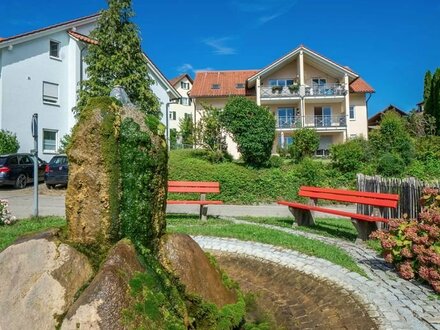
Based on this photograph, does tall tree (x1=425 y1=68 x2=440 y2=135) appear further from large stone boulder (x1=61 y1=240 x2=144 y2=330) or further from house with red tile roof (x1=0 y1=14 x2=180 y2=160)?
large stone boulder (x1=61 y1=240 x2=144 y2=330)

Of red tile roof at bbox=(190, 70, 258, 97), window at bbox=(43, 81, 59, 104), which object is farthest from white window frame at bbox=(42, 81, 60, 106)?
red tile roof at bbox=(190, 70, 258, 97)

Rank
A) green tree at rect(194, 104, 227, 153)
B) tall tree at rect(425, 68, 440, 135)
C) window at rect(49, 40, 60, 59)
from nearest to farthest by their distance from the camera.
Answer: green tree at rect(194, 104, 227, 153)
window at rect(49, 40, 60, 59)
tall tree at rect(425, 68, 440, 135)

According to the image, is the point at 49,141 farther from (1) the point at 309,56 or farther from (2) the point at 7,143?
(1) the point at 309,56

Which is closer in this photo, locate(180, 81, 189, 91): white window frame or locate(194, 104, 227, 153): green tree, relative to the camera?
locate(194, 104, 227, 153): green tree

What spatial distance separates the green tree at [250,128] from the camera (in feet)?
64.5

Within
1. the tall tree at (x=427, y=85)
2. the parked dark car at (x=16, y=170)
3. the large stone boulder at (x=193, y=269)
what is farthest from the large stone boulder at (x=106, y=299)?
the tall tree at (x=427, y=85)

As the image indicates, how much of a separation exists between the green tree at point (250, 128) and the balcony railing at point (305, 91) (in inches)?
634

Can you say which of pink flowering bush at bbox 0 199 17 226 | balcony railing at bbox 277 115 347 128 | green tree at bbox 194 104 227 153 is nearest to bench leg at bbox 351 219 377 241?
pink flowering bush at bbox 0 199 17 226

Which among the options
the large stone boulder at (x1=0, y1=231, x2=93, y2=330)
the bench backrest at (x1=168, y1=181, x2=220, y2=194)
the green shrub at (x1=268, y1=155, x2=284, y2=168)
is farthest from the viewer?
the green shrub at (x1=268, y1=155, x2=284, y2=168)

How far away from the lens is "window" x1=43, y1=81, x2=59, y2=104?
2695cm

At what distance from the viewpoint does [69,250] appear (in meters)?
4.04

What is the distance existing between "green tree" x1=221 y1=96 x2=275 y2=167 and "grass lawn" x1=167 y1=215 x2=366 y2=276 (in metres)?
8.43

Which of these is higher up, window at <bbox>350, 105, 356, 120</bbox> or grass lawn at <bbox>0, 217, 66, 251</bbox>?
window at <bbox>350, 105, 356, 120</bbox>

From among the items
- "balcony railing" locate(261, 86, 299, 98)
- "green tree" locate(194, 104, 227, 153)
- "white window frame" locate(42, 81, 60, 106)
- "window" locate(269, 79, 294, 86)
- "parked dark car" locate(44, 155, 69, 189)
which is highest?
"window" locate(269, 79, 294, 86)
